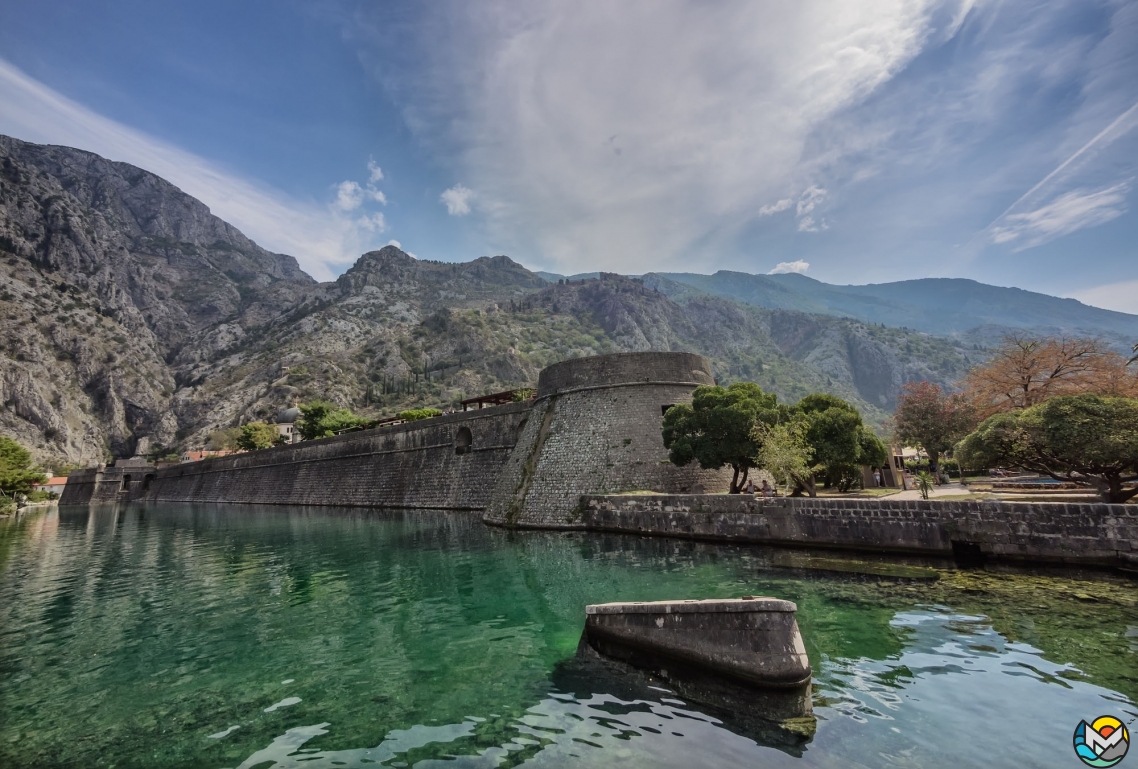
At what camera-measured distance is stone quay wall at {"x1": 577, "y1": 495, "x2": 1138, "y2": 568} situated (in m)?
12.1

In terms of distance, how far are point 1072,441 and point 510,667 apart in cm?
1648

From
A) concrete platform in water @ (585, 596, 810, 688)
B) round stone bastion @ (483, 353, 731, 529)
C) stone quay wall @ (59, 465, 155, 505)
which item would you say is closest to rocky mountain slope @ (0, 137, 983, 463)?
stone quay wall @ (59, 465, 155, 505)

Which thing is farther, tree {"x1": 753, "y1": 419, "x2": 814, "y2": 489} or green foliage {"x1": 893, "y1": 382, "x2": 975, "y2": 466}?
green foliage {"x1": 893, "y1": 382, "x2": 975, "y2": 466}

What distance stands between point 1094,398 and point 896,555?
715cm

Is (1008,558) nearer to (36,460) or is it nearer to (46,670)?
(46,670)

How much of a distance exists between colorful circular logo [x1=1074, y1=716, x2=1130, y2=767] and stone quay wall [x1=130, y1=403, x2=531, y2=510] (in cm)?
2669

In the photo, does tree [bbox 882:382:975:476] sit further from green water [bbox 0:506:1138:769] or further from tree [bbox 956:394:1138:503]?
green water [bbox 0:506:1138:769]

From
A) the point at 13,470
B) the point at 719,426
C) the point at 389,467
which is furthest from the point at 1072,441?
the point at 13,470

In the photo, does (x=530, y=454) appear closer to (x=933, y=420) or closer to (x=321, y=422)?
(x=933, y=420)

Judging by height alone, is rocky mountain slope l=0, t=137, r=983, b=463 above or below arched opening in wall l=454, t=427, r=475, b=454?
above

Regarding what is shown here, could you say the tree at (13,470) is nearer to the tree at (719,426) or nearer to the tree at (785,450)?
the tree at (719,426)

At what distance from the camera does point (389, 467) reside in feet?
130

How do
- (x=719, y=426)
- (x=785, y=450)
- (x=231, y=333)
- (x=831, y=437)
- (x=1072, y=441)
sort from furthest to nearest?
(x=231, y=333)
(x=719, y=426)
(x=831, y=437)
(x=785, y=450)
(x=1072, y=441)

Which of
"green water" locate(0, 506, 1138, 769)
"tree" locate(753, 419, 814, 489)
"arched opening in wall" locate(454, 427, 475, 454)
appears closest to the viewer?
"green water" locate(0, 506, 1138, 769)
